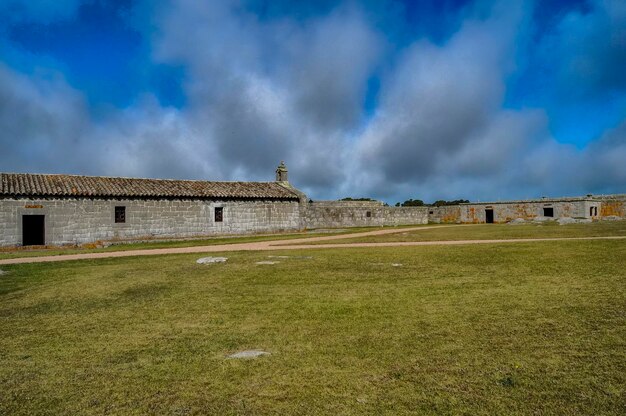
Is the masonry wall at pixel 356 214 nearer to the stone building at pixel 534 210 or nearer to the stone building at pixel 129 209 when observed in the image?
the stone building at pixel 129 209

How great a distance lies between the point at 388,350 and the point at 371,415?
1.42 m

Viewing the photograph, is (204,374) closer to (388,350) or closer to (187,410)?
(187,410)

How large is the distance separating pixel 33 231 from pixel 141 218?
5850 mm

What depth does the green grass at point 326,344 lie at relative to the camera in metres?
3.48

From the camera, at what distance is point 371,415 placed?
10.6 feet

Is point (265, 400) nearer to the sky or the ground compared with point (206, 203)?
nearer to the ground

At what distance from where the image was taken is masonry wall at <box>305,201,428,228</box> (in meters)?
36.0

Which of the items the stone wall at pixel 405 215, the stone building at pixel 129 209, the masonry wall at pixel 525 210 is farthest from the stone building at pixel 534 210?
the stone building at pixel 129 209

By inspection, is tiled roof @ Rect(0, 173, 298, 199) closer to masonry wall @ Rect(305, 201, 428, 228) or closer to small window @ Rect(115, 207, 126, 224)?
small window @ Rect(115, 207, 126, 224)

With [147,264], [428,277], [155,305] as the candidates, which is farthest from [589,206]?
[155,305]

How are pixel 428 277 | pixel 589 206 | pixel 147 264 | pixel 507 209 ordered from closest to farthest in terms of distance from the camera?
pixel 428 277
pixel 147 264
pixel 589 206
pixel 507 209

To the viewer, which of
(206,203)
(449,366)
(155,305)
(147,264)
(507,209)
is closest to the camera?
(449,366)

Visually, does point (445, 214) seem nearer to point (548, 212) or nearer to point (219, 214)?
point (548, 212)

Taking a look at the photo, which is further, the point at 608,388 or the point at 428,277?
the point at 428,277
